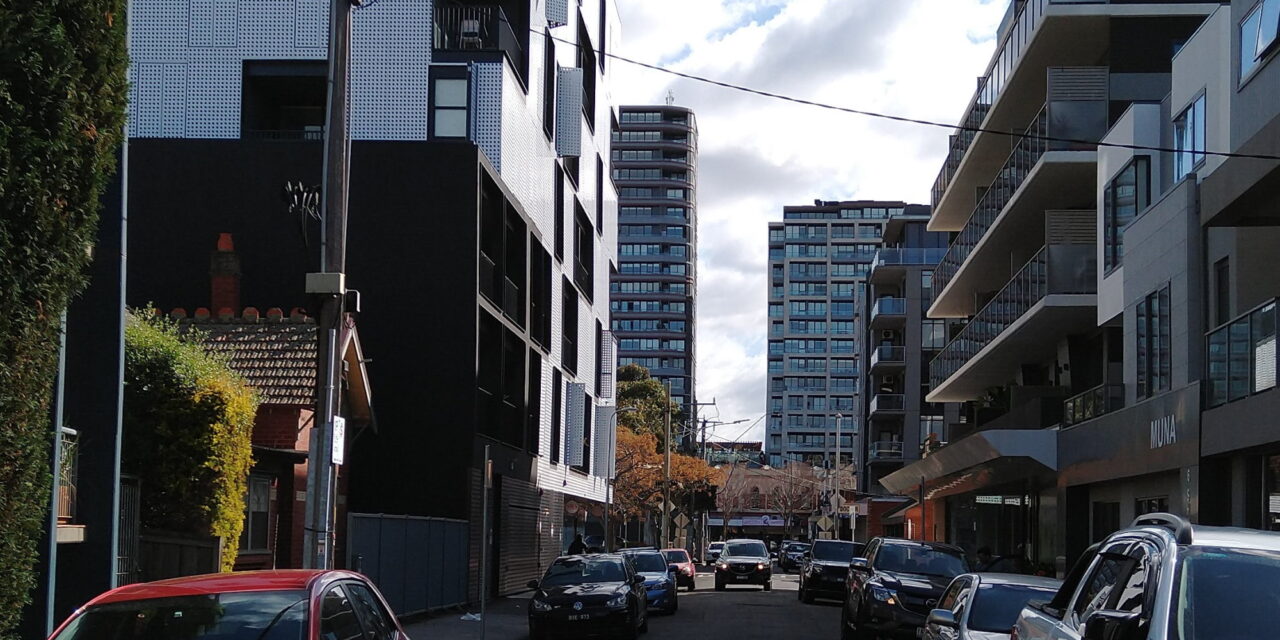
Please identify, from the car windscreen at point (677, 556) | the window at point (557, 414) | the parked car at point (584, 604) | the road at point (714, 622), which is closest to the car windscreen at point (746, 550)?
the car windscreen at point (677, 556)

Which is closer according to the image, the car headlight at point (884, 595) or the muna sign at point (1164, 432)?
the car headlight at point (884, 595)

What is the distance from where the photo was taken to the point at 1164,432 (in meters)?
24.7

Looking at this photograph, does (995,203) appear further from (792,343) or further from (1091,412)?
(792,343)

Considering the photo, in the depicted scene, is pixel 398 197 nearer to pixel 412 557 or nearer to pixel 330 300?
pixel 412 557

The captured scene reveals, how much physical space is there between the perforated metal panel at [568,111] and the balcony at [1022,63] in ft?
38.1

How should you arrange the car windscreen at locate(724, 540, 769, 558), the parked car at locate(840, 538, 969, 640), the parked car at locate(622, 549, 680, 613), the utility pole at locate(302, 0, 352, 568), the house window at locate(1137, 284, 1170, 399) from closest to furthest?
the utility pole at locate(302, 0, 352, 568) → the parked car at locate(840, 538, 969, 640) → the house window at locate(1137, 284, 1170, 399) → the parked car at locate(622, 549, 680, 613) → the car windscreen at locate(724, 540, 769, 558)

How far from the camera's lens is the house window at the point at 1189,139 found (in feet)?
82.6

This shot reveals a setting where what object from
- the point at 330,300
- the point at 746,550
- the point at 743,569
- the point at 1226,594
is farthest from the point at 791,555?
the point at 1226,594

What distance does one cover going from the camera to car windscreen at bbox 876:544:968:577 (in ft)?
77.7

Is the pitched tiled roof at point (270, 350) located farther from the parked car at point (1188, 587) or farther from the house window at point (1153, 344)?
the parked car at point (1188, 587)

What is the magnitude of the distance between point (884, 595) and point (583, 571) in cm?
562

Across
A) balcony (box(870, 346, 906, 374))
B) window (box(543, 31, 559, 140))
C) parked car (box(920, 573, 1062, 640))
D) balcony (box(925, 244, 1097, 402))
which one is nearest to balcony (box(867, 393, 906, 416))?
balcony (box(870, 346, 906, 374))

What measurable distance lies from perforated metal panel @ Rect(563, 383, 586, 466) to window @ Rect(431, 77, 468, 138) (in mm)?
14467

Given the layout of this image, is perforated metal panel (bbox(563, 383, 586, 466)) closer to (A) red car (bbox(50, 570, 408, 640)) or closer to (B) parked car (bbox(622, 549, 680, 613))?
(B) parked car (bbox(622, 549, 680, 613))
